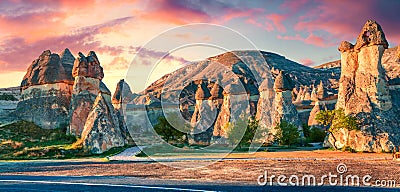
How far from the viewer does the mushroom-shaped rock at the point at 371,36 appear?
34.3 metres

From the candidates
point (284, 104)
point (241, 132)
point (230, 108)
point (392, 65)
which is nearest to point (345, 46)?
point (284, 104)

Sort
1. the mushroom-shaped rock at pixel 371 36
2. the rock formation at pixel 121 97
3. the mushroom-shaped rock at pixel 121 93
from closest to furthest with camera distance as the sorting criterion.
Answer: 1. the mushroom-shaped rock at pixel 371 36
2. the rock formation at pixel 121 97
3. the mushroom-shaped rock at pixel 121 93

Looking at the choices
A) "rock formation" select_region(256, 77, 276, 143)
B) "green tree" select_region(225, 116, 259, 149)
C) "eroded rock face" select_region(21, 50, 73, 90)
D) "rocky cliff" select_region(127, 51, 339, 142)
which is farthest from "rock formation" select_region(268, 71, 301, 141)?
"eroded rock face" select_region(21, 50, 73, 90)

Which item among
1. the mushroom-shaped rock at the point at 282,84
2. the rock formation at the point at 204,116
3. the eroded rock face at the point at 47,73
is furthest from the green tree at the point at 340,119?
the eroded rock face at the point at 47,73

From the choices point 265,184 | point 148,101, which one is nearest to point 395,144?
point 265,184

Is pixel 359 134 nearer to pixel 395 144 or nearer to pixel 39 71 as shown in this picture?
pixel 395 144

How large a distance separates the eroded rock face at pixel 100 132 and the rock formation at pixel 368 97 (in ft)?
63.8

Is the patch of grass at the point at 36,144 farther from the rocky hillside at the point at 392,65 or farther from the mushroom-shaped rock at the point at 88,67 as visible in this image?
the rocky hillside at the point at 392,65

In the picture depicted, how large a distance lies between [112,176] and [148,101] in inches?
1898

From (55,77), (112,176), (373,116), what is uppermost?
(55,77)

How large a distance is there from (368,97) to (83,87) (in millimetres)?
25850

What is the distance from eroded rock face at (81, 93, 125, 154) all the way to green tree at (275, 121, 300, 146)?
54.7 ft

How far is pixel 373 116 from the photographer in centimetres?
3241

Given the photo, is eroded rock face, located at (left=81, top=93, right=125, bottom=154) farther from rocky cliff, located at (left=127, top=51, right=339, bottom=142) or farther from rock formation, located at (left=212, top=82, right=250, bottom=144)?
rock formation, located at (left=212, top=82, right=250, bottom=144)
